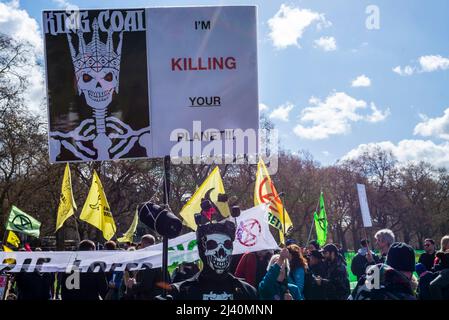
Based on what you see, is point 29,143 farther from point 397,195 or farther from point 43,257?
point 397,195

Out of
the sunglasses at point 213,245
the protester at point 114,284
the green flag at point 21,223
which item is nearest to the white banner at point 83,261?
the protester at point 114,284

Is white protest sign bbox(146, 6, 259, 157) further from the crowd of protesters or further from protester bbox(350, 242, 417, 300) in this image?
protester bbox(350, 242, 417, 300)

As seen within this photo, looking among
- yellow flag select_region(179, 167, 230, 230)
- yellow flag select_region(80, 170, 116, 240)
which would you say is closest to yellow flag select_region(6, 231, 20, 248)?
yellow flag select_region(80, 170, 116, 240)

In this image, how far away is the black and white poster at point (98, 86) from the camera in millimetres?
6426

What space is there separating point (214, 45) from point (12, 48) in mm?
23688

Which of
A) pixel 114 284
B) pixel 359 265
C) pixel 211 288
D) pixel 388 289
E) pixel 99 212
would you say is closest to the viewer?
pixel 388 289

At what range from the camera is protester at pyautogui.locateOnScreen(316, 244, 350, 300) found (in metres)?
8.37

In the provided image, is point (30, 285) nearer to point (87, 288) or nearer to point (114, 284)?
point (87, 288)

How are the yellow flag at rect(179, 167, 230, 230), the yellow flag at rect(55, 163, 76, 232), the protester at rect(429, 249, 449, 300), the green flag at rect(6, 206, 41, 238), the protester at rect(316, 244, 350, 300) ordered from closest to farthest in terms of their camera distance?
the protester at rect(429, 249, 449, 300)
the protester at rect(316, 244, 350, 300)
the yellow flag at rect(179, 167, 230, 230)
the green flag at rect(6, 206, 41, 238)
the yellow flag at rect(55, 163, 76, 232)

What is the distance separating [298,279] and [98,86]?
3.55 meters

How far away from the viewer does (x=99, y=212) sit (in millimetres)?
12766

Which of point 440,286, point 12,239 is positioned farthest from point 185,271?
point 12,239

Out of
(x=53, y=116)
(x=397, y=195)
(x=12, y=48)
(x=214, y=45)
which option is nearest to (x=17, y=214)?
(x=53, y=116)

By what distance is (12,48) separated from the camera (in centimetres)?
2761
